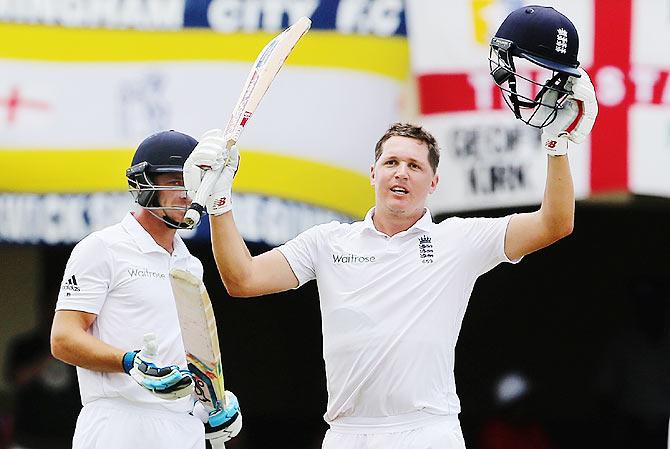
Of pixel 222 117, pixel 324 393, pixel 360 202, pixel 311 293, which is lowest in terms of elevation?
pixel 324 393

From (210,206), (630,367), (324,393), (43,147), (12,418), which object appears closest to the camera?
(210,206)

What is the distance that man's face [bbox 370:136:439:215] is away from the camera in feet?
13.9

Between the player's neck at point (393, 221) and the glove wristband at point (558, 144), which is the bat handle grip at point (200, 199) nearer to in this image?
the player's neck at point (393, 221)

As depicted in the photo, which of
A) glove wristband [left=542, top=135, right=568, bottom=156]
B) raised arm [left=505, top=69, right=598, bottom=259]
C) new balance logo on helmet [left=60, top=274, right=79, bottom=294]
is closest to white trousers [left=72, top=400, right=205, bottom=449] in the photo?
new balance logo on helmet [left=60, top=274, right=79, bottom=294]

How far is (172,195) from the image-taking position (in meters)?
4.62

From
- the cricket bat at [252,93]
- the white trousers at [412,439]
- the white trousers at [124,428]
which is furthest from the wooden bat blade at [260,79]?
the white trousers at [124,428]

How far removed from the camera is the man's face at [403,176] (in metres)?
4.24

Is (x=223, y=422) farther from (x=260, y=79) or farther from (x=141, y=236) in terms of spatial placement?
(x=260, y=79)

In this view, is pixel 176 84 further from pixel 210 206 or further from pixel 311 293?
pixel 210 206

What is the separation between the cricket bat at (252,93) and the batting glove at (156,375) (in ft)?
1.87

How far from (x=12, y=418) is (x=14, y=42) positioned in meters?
2.46

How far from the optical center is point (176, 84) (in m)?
6.65

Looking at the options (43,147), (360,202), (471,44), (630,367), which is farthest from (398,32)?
(630,367)

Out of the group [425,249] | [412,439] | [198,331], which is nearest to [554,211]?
[425,249]
